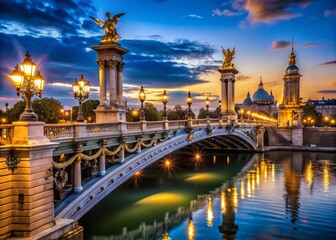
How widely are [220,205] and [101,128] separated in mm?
13065

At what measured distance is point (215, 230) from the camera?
2030 centimetres

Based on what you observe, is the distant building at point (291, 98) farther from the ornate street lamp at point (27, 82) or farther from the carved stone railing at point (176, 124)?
the ornate street lamp at point (27, 82)

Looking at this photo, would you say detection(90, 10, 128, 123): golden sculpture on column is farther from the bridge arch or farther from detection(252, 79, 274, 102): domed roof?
detection(252, 79, 274, 102): domed roof

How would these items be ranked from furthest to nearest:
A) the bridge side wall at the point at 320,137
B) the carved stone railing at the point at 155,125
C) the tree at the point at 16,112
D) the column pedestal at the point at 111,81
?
1. the bridge side wall at the point at 320,137
2. the tree at the point at 16,112
3. the carved stone railing at the point at 155,125
4. the column pedestal at the point at 111,81

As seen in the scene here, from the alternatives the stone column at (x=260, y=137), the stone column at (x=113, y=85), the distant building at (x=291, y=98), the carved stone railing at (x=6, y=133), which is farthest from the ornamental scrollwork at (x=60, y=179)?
the distant building at (x=291, y=98)

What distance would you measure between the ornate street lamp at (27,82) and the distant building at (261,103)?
156 metres

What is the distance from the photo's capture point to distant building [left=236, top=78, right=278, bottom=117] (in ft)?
543

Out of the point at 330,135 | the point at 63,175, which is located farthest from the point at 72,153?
the point at 330,135

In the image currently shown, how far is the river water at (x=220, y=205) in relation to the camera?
20.0 metres

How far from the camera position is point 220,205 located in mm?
26125

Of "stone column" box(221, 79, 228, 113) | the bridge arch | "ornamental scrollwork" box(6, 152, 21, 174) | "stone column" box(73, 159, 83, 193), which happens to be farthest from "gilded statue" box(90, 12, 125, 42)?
"stone column" box(221, 79, 228, 113)

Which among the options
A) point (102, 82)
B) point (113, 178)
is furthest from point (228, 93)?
point (113, 178)

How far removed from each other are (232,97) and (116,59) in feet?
122

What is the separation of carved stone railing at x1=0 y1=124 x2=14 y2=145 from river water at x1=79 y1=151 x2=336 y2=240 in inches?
368
